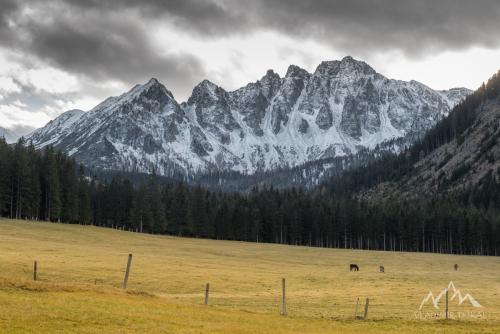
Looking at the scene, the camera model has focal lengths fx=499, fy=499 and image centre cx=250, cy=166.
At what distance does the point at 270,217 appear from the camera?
555 feet

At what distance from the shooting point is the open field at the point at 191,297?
26.0 metres

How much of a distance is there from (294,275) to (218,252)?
39.8 metres

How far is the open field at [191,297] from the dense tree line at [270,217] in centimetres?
6076

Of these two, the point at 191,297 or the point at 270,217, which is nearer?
the point at 191,297

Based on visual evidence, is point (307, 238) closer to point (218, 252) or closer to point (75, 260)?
point (218, 252)

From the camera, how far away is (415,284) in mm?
62688

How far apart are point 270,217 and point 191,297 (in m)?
128

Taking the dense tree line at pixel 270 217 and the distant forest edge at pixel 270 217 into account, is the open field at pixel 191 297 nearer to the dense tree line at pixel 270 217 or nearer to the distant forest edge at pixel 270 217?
the distant forest edge at pixel 270 217
